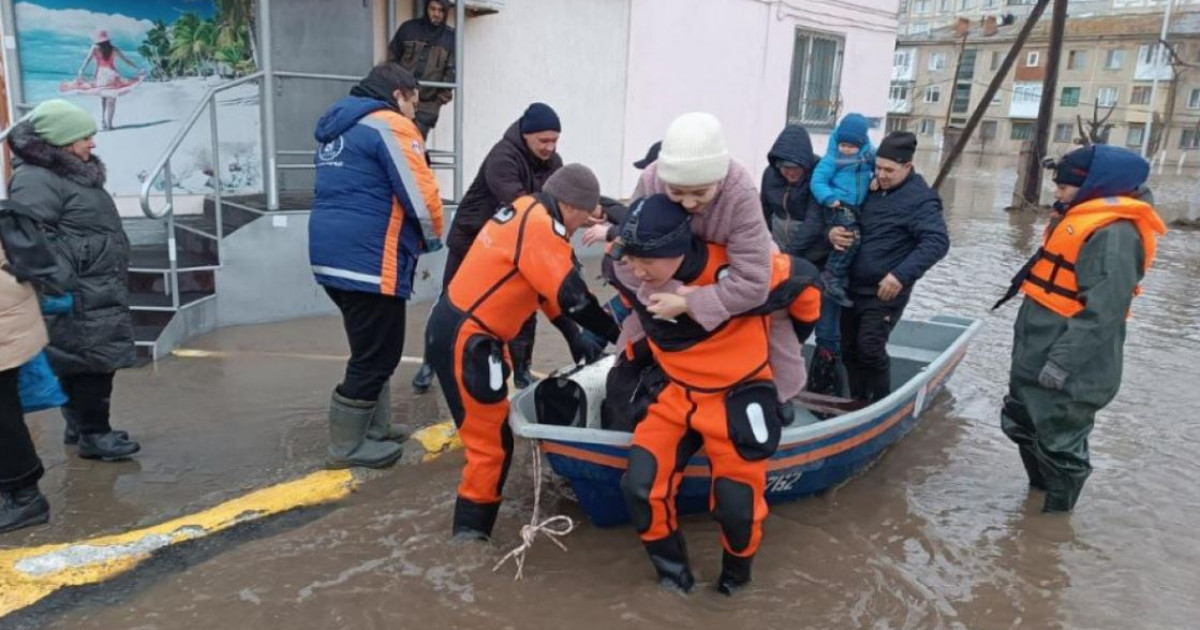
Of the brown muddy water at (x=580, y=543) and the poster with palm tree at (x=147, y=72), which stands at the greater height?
the poster with palm tree at (x=147, y=72)

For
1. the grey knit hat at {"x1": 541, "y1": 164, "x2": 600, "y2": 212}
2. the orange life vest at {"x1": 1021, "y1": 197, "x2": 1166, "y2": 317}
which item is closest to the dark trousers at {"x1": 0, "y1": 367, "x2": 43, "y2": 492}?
the grey knit hat at {"x1": 541, "y1": 164, "x2": 600, "y2": 212}

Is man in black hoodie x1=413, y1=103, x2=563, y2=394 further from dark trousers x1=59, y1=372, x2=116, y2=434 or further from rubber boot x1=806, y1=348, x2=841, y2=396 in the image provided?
rubber boot x1=806, y1=348, x2=841, y2=396

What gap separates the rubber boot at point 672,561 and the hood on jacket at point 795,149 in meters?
2.62

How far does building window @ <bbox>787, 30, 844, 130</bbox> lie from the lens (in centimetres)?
1344

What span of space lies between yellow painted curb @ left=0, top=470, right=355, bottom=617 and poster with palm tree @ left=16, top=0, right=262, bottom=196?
4716 millimetres

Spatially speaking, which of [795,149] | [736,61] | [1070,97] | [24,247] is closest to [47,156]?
[24,247]

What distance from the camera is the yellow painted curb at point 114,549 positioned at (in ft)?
10.7

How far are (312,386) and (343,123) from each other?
7.22 ft

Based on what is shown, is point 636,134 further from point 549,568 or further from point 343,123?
point 549,568

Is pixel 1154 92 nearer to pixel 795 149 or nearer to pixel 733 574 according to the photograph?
pixel 795 149

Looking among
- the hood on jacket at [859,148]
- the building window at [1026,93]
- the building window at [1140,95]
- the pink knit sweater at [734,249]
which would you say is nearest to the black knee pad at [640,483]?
the pink knit sweater at [734,249]

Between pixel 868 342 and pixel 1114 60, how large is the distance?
191 feet

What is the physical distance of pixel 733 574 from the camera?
3.45m

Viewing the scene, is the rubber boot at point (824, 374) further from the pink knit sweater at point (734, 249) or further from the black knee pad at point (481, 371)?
the black knee pad at point (481, 371)
